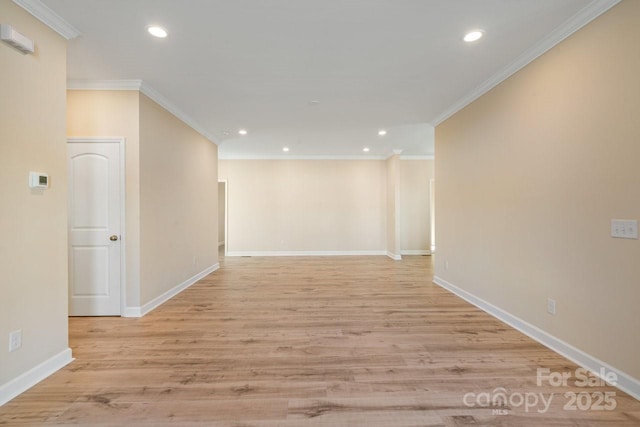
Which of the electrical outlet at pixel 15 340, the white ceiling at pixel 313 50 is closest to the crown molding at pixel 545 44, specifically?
the white ceiling at pixel 313 50

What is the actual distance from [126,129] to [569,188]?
14.9ft

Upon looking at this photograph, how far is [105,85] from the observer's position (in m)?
3.21

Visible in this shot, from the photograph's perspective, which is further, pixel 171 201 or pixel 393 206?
pixel 393 206

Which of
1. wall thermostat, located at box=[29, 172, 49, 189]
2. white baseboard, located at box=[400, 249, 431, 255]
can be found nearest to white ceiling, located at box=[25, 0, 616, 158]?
wall thermostat, located at box=[29, 172, 49, 189]

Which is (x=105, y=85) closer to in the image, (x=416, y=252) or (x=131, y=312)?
(x=131, y=312)

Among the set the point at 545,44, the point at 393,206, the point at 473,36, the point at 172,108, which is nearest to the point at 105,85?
the point at 172,108

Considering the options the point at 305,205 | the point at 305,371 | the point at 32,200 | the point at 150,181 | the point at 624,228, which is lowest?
the point at 305,371

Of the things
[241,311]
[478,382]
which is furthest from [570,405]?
[241,311]

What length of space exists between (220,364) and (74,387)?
992 millimetres

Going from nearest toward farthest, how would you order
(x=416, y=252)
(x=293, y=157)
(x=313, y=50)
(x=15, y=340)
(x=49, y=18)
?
(x=15, y=340) → (x=49, y=18) → (x=313, y=50) → (x=293, y=157) → (x=416, y=252)

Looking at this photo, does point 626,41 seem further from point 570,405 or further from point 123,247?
point 123,247

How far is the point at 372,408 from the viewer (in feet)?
5.77

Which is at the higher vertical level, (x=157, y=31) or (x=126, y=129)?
(x=157, y=31)

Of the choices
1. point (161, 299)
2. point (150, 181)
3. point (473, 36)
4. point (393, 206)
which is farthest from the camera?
point (393, 206)
